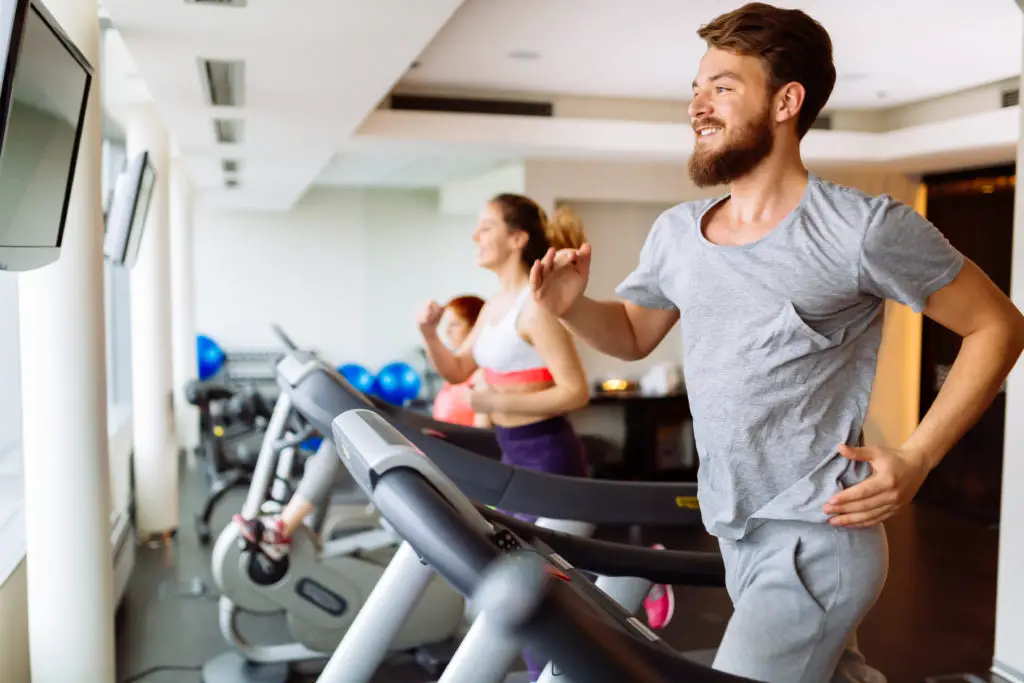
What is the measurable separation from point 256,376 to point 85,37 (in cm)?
746

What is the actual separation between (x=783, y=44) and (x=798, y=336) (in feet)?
1.41

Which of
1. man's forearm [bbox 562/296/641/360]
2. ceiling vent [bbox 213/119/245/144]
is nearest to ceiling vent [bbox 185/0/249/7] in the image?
man's forearm [bbox 562/296/641/360]

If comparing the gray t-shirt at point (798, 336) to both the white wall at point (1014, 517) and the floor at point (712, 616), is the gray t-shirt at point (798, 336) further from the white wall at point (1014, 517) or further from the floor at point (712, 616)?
the floor at point (712, 616)

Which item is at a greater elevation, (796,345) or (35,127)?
(35,127)

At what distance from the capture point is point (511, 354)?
2.76 meters

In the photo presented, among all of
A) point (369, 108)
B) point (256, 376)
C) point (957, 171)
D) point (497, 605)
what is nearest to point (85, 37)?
point (369, 108)

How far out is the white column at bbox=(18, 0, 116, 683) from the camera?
260 cm

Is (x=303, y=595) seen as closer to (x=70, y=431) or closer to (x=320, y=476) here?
(x=320, y=476)

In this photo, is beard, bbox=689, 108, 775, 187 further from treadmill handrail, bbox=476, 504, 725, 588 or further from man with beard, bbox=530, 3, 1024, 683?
treadmill handrail, bbox=476, 504, 725, 588

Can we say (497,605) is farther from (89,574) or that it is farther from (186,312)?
(186,312)

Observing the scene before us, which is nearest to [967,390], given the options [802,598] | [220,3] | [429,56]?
[802,598]

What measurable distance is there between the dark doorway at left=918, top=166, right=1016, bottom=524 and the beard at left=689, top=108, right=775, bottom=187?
5704 millimetres

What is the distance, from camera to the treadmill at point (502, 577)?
954 millimetres

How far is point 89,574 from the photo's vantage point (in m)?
2.71
